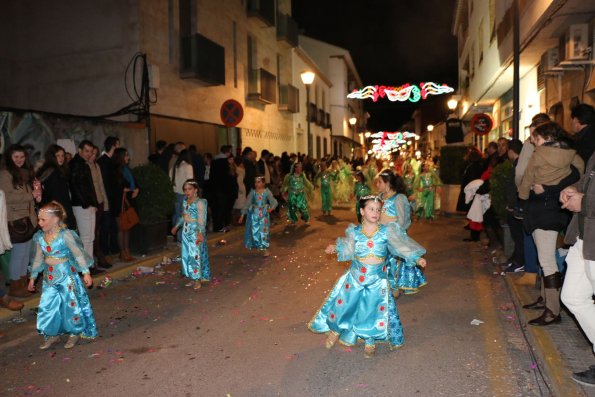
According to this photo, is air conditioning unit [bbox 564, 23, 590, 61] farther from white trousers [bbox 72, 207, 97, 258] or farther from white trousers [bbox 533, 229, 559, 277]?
white trousers [bbox 72, 207, 97, 258]

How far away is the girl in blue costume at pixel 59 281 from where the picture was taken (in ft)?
17.7

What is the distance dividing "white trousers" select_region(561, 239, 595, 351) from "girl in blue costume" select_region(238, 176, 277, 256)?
22.3 feet

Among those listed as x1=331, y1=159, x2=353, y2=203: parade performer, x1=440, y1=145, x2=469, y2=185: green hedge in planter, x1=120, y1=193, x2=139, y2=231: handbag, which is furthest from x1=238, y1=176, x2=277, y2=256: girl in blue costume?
x1=331, y1=159, x2=353, y2=203: parade performer

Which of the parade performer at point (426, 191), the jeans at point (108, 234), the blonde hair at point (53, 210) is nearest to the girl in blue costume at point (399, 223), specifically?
the blonde hair at point (53, 210)

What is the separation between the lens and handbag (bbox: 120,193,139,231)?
9359 mm

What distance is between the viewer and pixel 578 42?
10.3 metres

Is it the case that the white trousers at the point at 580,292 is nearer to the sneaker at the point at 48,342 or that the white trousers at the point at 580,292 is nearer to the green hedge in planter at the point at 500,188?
the green hedge in planter at the point at 500,188

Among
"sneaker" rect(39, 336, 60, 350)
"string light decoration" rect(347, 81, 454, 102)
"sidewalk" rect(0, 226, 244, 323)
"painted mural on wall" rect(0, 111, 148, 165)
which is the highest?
"string light decoration" rect(347, 81, 454, 102)

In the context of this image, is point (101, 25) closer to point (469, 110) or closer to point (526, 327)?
point (526, 327)

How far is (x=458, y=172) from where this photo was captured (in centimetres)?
1841

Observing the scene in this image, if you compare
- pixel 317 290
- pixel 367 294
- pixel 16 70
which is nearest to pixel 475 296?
pixel 317 290

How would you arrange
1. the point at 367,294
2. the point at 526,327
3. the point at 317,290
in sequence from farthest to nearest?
1. the point at 317,290
2. the point at 526,327
3. the point at 367,294

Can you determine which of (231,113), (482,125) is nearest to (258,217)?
(231,113)

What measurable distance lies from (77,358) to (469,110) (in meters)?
26.5
